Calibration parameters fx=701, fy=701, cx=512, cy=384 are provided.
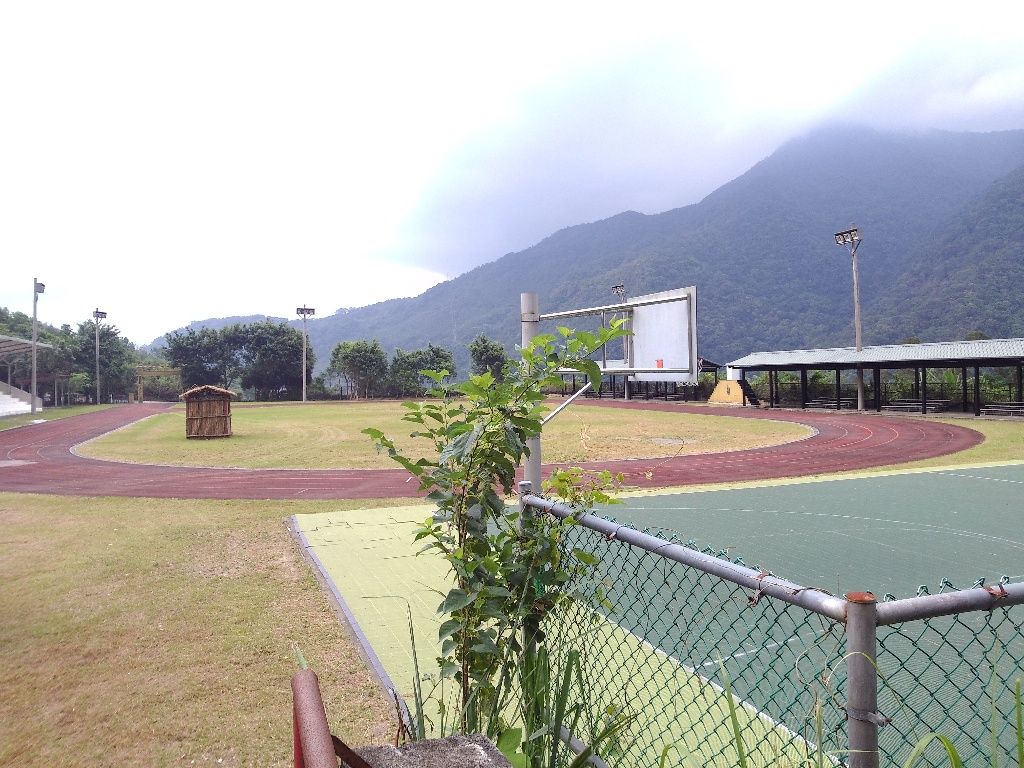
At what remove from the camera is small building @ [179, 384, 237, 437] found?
25625 mm

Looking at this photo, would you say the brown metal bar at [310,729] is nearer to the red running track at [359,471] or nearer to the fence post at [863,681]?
the fence post at [863,681]

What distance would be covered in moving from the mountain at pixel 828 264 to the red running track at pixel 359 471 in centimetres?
6729

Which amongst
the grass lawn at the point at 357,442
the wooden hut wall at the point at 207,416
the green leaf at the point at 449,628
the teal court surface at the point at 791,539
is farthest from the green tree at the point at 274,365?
the green leaf at the point at 449,628

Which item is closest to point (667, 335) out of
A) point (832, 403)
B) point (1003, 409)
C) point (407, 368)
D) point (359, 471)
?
point (359, 471)

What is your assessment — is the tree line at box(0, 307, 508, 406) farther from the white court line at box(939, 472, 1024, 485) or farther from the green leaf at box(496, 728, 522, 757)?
the green leaf at box(496, 728, 522, 757)

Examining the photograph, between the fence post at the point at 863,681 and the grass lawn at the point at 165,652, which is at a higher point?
the fence post at the point at 863,681

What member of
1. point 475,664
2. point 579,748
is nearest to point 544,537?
point 475,664

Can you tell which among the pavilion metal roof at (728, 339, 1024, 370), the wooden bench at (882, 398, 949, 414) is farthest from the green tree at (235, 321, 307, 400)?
the wooden bench at (882, 398, 949, 414)

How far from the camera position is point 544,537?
279 centimetres

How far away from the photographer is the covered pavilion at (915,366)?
28.2 metres

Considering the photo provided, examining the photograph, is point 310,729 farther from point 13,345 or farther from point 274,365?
point 274,365

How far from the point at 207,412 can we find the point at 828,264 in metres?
140

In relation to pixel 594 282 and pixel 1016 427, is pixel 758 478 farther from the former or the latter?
pixel 594 282

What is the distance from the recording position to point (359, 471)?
16.2 m
